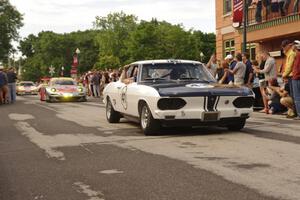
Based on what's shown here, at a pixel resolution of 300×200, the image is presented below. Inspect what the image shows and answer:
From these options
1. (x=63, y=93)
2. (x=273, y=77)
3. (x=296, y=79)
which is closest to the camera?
(x=296, y=79)

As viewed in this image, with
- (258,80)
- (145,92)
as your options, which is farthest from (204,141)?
(258,80)

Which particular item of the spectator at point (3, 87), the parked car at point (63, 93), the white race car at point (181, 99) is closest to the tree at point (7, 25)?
the parked car at point (63, 93)

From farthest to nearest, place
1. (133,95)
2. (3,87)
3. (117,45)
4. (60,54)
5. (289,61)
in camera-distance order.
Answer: (60,54)
(117,45)
(3,87)
(289,61)
(133,95)

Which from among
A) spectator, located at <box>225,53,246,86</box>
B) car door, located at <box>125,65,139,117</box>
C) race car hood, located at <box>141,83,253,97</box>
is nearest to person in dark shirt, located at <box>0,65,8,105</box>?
spectator, located at <box>225,53,246,86</box>

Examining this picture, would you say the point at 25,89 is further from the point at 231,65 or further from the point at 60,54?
the point at 60,54

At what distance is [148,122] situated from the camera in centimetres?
913

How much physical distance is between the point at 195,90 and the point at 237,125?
4.30 feet

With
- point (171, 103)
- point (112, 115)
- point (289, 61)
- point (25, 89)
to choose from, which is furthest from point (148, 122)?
point (25, 89)

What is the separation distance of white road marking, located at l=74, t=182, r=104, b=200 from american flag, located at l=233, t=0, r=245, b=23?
60.6 ft

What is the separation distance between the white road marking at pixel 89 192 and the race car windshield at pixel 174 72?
16.2 ft

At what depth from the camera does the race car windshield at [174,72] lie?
10070 millimetres

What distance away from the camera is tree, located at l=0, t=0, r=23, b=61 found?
56938 mm

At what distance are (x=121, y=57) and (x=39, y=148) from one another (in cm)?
9210

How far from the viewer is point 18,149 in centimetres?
798
